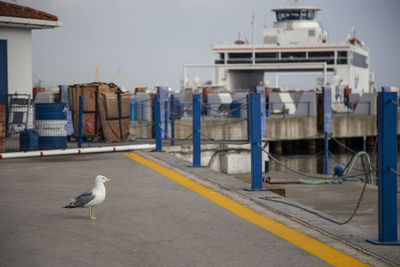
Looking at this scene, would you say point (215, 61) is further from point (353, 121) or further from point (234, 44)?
point (353, 121)

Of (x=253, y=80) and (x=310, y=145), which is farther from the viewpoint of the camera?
(x=253, y=80)

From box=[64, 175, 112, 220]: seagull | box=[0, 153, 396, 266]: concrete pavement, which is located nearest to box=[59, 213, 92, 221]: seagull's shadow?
box=[0, 153, 396, 266]: concrete pavement

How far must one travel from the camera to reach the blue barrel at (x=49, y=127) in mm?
16734

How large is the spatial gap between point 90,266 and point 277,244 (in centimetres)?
203

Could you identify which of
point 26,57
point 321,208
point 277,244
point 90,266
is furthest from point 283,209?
point 26,57

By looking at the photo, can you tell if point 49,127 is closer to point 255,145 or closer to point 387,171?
point 255,145

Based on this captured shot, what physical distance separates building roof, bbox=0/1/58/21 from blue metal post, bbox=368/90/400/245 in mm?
17007

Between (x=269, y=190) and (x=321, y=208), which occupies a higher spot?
(x=269, y=190)

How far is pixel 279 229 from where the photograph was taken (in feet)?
22.8

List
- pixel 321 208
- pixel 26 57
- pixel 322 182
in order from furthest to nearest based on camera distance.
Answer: pixel 26 57 < pixel 322 182 < pixel 321 208

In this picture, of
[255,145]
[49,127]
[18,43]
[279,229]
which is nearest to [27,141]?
[49,127]

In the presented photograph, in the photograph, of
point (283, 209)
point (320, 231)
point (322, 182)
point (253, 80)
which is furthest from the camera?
point (253, 80)

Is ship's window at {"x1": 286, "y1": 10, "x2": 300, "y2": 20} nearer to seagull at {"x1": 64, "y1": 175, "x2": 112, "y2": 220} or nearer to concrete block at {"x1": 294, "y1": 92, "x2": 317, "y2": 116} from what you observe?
concrete block at {"x1": 294, "y1": 92, "x2": 317, "y2": 116}

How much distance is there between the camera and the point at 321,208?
12859 mm
